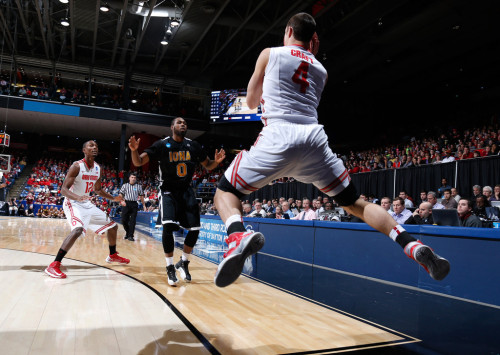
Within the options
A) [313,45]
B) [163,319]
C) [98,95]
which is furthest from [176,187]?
[98,95]

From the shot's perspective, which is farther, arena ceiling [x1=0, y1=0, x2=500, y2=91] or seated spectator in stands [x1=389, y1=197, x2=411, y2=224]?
arena ceiling [x1=0, y1=0, x2=500, y2=91]

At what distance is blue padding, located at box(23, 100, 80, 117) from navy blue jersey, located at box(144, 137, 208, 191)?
21.0 m

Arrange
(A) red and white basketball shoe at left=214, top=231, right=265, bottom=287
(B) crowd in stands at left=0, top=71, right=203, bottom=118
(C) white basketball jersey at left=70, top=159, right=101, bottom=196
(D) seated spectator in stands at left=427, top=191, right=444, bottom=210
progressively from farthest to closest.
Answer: (B) crowd in stands at left=0, top=71, right=203, bottom=118 < (D) seated spectator in stands at left=427, top=191, right=444, bottom=210 < (C) white basketball jersey at left=70, top=159, right=101, bottom=196 < (A) red and white basketball shoe at left=214, top=231, right=265, bottom=287

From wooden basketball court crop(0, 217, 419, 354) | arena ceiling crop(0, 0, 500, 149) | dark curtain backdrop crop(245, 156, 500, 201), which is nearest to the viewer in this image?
wooden basketball court crop(0, 217, 419, 354)

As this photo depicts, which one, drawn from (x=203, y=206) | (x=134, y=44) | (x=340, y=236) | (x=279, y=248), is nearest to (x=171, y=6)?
(x=134, y=44)

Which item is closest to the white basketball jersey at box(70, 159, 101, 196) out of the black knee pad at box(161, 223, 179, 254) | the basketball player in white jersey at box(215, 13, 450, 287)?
the black knee pad at box(161, 223, 179, 254)

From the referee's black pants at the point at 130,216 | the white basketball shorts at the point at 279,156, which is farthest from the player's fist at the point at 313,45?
the referee's black pants at the point at 130,216

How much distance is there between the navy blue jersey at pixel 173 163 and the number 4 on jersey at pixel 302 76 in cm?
242

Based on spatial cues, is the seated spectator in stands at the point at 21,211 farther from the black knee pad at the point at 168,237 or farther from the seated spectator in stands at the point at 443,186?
the seated spectator in stands at the point at 443,186

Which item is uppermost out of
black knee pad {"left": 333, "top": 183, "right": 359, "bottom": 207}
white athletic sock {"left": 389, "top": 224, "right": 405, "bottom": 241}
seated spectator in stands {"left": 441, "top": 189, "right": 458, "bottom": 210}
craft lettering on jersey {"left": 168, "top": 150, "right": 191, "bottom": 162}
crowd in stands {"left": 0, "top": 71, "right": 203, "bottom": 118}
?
crowd in stands {"left": 0, "top": 71, "right": 203, "bottom": 118}

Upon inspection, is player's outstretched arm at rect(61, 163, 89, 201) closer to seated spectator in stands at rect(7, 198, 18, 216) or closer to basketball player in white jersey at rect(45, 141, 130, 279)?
basketball player in white jersey at rect(45, 141, 130, 279)

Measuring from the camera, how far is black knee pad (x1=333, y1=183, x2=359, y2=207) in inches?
92.0

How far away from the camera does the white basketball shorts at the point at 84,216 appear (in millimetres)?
4730

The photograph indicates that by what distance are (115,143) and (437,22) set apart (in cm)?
2618
